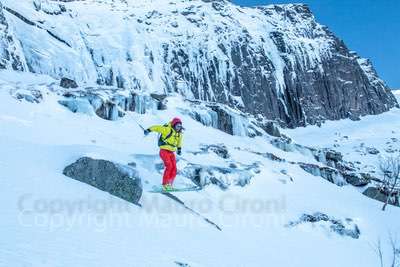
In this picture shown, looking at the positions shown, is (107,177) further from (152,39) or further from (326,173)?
(152,39)

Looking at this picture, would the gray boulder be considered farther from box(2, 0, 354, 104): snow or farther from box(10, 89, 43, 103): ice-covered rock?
box(2, 0, 354, 104): snow

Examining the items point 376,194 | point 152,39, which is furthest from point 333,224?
point 152,39

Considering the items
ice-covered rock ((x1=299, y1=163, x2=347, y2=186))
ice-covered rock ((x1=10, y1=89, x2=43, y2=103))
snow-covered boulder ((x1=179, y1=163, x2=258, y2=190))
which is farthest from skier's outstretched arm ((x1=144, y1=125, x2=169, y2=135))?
ice-covered rock ((x1=299, y1=163, x2=347, y2=186))

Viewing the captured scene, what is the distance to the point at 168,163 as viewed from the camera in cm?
1512

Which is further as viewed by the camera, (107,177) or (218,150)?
(218,150)

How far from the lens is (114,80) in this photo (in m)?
83.3

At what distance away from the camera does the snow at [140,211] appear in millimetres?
8711

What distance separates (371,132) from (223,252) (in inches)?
3727

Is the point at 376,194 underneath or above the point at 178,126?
underneath

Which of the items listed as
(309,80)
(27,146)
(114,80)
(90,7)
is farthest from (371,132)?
(27,146)

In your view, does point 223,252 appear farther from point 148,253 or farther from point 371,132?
point 371,132

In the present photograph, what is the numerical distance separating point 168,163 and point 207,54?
8624 cm

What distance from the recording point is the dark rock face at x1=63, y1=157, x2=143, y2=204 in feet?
42.7

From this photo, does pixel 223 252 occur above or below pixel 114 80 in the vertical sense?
below
